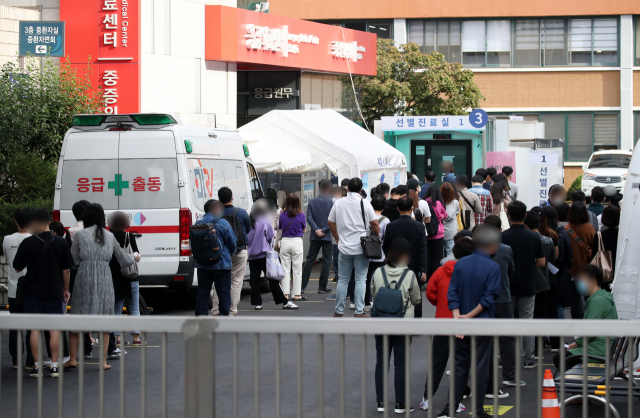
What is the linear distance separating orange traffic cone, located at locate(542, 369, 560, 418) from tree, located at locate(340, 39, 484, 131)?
27.4 m

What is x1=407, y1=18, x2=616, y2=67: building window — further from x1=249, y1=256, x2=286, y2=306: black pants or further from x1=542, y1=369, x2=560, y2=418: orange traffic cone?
x1=542, y1=369, x2=560, y2=418: orange traffic cone

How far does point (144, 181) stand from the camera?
1034cm

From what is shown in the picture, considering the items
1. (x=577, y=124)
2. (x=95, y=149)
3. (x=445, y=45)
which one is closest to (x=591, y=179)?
(x=577, y=124)

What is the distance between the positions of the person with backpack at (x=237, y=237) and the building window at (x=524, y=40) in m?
30.3

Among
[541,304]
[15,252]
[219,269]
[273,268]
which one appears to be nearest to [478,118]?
[273,268]

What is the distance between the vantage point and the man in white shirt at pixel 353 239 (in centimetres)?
1029

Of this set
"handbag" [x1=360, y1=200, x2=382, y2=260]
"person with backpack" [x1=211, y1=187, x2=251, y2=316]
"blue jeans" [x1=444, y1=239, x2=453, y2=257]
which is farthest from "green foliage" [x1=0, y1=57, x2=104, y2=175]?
Answer: "blue jeans" [x1=444, y1=239, x2=453, y2=257]

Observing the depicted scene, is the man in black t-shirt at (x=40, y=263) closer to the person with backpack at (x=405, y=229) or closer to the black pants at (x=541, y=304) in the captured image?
the person with backpack at (x=405, y=229)

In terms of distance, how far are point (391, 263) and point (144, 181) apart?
5.06 metres

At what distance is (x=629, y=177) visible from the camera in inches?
296

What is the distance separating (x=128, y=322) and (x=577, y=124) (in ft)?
123

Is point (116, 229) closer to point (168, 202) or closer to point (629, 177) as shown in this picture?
point (168, 202)

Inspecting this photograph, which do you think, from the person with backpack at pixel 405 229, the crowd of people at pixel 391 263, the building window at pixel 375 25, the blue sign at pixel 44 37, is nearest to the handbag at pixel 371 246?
the crowd of people at pixel 391 263

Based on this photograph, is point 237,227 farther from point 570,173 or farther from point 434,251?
point 570,173
